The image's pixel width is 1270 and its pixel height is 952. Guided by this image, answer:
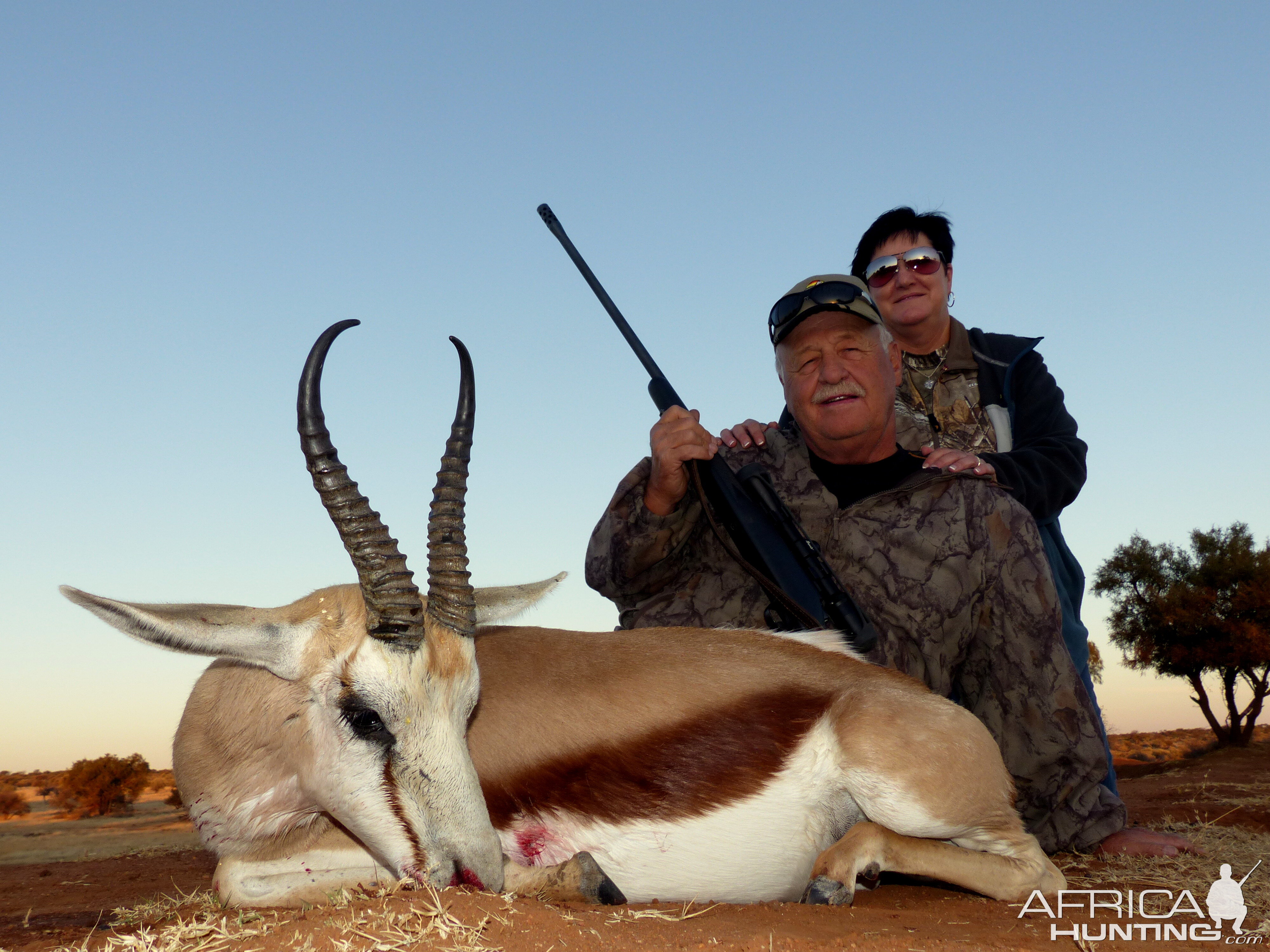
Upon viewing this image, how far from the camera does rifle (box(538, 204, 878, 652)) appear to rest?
4598mm

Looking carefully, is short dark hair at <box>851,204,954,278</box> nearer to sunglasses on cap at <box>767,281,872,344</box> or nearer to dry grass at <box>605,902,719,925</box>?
sunglasses on cap at <box>767,281,872,344</box>

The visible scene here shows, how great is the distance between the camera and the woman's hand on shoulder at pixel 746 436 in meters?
5.59

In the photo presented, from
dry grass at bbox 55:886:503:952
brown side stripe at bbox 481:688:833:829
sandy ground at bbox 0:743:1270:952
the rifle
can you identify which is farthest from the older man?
dry grass at bbox 55:886:503:952

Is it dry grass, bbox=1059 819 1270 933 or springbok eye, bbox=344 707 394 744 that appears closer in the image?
springbok eye, bbox=344 707 394 744

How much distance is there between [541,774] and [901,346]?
4.61 m

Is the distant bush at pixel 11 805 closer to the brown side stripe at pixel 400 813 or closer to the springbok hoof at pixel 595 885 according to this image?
the brown side stripe at pixel 400 813

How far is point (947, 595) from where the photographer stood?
484cm

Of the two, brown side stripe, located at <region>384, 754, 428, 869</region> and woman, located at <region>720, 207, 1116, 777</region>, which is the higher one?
woman, located at <region>720, 207, 1116, 777</region>

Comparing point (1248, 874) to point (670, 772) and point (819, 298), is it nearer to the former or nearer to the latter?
point (670, 772)

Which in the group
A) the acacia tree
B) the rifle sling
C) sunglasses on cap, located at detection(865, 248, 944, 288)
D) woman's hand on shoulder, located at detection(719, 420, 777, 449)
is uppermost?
sunglasses on cap, located at detection(865, 248, 944, 288)

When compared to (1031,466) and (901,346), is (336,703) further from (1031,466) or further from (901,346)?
(901,346)

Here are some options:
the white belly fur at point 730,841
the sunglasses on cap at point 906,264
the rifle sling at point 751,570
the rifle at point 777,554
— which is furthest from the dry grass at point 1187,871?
the sunglasses on cap at point 906,264

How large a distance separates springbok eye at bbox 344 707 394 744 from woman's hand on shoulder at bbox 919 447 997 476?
3.15 m

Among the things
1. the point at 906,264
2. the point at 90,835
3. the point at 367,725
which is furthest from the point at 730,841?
the point at 90,835
